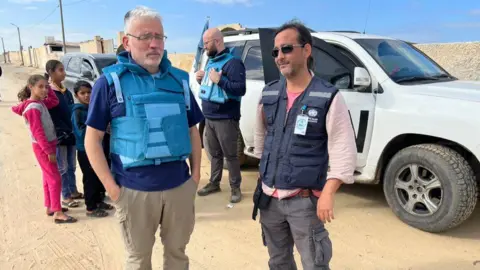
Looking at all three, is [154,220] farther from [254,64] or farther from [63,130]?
[254,64]

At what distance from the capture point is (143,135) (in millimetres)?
1916

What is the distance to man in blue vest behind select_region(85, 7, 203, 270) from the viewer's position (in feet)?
6.25

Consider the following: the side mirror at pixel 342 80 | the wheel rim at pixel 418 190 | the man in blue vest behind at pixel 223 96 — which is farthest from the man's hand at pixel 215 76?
the wheel rim at pixel 418 190

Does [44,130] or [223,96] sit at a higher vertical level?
[223,96]

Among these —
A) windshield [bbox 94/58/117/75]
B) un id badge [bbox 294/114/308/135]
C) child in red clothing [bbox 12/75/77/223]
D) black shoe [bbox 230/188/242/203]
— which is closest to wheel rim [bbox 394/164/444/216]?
black shoe [bbox 230/188/242/203]

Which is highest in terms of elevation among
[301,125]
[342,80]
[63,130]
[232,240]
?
[342,80]

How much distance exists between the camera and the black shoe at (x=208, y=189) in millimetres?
4652

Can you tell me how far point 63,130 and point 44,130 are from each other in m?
0.28

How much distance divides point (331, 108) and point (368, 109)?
2.06 m

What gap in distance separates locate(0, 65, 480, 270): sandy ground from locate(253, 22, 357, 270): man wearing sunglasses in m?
1.14

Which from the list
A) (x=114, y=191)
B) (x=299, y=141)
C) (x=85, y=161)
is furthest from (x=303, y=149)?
(x=85, y=161)

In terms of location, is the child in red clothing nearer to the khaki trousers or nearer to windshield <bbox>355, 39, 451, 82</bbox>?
the khaki trousers

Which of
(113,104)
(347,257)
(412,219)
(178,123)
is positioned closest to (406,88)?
(412,219)

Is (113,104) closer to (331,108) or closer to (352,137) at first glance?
(331,108)
